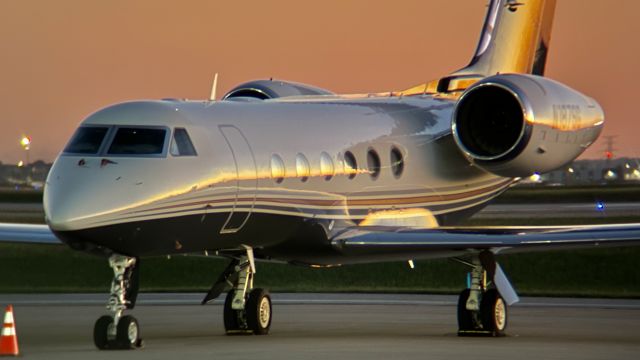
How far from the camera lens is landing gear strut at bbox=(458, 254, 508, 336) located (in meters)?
23.2

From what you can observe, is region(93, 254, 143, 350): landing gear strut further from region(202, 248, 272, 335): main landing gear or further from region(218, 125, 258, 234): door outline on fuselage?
region(202, 248, 272, 335): main landing gear

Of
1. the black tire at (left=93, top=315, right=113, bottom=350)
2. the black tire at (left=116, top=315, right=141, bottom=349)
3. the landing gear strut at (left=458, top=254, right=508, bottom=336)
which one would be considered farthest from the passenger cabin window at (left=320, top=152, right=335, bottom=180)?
the black tire at (left=93, top=315, right=113, bottom=350)

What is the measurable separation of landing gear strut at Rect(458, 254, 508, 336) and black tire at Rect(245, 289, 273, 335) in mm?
3076

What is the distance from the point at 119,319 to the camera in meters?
19.2

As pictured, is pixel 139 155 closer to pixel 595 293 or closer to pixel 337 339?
pixel 337 339

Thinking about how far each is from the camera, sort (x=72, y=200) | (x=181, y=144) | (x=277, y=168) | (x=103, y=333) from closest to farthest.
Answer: (x=72, y=200)
(x=103, y=333)
(x=181, y=144)
(x=277, y=168)

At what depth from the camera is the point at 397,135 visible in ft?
83.7

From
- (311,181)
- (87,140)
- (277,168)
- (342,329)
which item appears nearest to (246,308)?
(342,329)

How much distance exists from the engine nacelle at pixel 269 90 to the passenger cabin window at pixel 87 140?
28.6 ft

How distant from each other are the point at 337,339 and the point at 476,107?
559 centimetres

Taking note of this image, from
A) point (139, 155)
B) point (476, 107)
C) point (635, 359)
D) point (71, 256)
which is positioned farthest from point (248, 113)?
point (71, 256)

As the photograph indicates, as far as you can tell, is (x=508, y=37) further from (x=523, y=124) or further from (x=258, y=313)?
(x=258, y=313)

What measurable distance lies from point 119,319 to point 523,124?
320 inches

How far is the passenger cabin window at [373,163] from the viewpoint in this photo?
2461 centimetres
